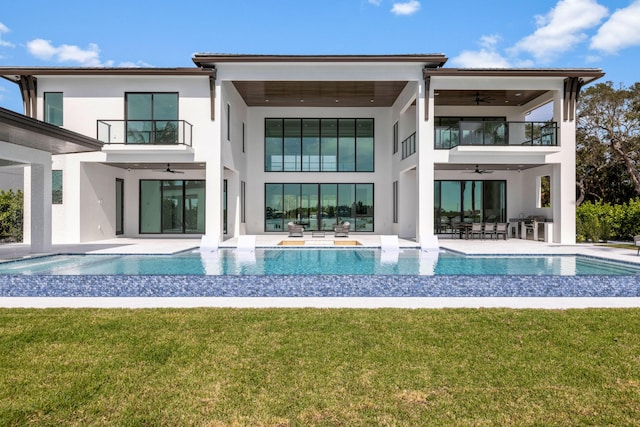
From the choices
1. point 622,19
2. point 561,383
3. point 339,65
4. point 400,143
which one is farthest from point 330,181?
point 622,19

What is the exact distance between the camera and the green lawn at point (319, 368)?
3594 mm

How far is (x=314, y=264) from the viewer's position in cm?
1214

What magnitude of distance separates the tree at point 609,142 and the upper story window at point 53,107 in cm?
3085

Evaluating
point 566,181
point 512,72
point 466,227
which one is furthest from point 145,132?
point 566,181

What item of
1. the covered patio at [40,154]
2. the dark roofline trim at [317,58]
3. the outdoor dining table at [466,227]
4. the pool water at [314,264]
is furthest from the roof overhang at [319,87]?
the pool water at [314,264]

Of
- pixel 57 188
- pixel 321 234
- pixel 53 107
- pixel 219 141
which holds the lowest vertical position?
pixel 321 234

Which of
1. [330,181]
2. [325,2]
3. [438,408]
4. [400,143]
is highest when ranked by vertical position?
[325,2]

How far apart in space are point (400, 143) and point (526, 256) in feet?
29.9

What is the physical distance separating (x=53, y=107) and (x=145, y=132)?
4.05 metres

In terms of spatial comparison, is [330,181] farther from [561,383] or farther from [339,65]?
[561,383]

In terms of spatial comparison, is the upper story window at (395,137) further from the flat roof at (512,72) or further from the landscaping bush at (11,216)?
the landscaping bush at (11,216)

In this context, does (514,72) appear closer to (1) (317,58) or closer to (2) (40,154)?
(1) (317,58)

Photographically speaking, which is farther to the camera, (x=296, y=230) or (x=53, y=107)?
(x=296, y=230)

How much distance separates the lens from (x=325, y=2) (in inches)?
843
